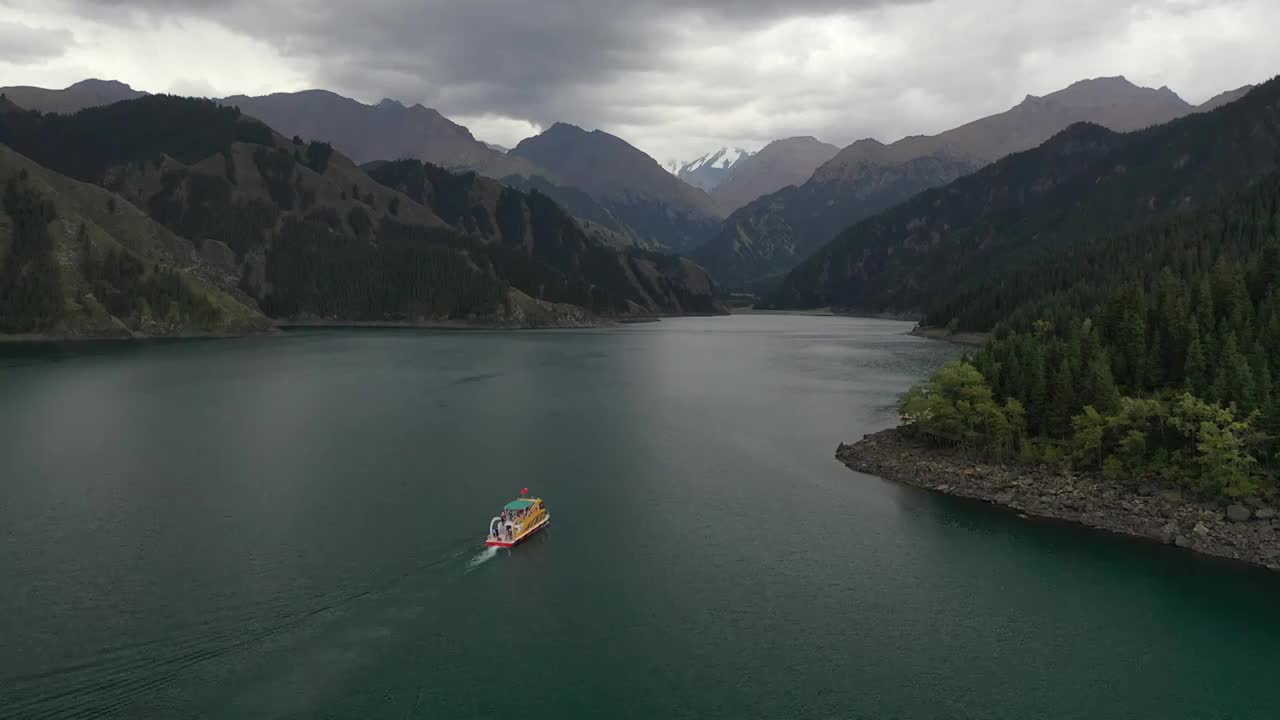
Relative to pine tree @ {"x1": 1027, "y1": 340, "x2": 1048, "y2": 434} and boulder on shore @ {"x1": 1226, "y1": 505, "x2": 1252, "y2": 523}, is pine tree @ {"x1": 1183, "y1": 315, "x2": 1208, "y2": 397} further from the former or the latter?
boulder on shore @ {"x1": 1226, "y1": 505, "x2": 1252, "y2": 523}

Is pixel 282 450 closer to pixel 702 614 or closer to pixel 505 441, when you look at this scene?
pixel 505 441

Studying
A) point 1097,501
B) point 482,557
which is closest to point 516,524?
point 482,557

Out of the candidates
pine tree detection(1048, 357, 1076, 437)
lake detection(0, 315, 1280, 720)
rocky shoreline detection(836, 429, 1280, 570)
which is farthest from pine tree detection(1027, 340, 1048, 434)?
lake detection(0, 315, 1280, 720)

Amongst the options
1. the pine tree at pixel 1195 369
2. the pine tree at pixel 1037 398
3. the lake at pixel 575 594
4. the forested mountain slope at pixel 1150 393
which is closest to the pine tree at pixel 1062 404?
the forested mountain slope at pixel 1150 393

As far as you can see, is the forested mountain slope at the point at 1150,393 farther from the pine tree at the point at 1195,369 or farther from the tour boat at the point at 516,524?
the tour boat at the point at 516,524

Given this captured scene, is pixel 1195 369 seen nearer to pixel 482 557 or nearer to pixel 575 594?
pixel 575 594

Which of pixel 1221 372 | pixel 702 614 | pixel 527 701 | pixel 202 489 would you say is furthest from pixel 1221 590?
pixel 202 489
